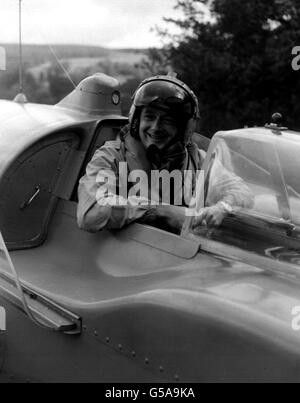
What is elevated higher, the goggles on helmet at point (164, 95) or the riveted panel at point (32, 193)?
the goggles on helmet at point (164, 95)

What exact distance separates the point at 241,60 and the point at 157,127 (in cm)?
859

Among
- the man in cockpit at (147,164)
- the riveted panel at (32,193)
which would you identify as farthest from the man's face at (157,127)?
the riveted panel at (32,193)

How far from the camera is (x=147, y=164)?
3.43 m

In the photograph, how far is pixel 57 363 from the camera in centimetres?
280

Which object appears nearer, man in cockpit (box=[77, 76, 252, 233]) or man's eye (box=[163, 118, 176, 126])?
man in cockpit (box=[77, 76, 252, 233])

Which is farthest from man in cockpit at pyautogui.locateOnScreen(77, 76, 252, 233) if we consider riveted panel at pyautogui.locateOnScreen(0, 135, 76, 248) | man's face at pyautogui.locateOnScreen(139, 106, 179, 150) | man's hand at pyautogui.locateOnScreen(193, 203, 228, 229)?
riveted panel at pyautogui.locateOnScreen(0, 135, 76, 248)

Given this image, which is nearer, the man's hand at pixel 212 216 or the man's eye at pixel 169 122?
the man's hand at pixel 212 216

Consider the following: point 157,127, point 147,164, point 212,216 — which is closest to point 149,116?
point 157,127

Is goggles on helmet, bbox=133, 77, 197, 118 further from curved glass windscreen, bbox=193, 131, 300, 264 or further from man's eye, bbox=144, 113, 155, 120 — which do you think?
curved glass windscreen, bbox=193, 131, 300, 264

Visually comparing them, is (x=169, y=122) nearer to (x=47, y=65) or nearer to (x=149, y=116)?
(x=149, y=116)

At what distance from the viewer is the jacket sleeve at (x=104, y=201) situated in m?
3.05

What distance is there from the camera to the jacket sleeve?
3.05 metres

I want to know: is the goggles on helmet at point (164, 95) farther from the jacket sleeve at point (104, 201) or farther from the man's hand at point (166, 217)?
the man's hand at point (166, 217)
